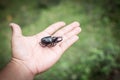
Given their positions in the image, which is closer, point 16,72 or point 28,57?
point 16,72

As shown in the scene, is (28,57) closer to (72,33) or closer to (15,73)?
(15,73)

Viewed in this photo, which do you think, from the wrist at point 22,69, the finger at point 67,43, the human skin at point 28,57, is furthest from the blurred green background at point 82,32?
the wrist at point 22,69

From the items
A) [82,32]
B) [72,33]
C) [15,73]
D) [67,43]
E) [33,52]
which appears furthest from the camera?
[82,32]

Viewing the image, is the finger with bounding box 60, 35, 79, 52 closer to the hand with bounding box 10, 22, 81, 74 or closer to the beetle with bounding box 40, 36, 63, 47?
the hand with bounding box 10, 22, 81, 74

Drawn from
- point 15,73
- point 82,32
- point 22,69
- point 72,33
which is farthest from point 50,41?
point 82,32

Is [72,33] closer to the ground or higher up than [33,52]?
higher up

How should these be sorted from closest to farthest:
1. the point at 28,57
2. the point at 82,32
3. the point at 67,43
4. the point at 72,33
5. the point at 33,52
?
the point at 28,57 → the point at 33,52 → the point at 67,43 → the point at 72,33 → the point at 82,32

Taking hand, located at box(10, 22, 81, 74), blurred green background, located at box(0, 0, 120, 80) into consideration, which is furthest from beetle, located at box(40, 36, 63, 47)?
blurred green background, located at box(0, 0, 120, 80)
